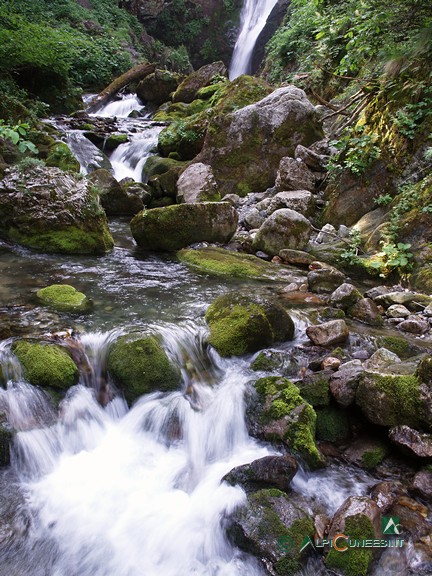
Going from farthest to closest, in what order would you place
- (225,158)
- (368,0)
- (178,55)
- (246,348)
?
1. (178,55)
2. (225,158)
3. (368,0)
4. (246,348)

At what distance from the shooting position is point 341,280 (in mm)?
6480

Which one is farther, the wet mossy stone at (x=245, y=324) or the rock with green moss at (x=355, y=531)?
the wet mossy stone at (x=245, y=324)

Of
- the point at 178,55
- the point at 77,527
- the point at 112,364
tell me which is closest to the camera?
the point at 77,527

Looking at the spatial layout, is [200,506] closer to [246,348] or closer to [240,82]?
[246,348]

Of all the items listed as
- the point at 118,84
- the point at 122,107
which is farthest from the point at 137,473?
the point at 118,84

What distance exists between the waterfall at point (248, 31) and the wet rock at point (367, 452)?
95.5 feet

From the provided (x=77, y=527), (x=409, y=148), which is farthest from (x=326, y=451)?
(x=409, y=148)

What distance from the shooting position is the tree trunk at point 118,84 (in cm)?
2061

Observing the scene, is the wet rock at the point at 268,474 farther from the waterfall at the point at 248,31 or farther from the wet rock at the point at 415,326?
the waterfall at the point at 248,31

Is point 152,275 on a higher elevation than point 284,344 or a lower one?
higher

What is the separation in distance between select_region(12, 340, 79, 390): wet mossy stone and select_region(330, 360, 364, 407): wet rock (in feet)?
8.35

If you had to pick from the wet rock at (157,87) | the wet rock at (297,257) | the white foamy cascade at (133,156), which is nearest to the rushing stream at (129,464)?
the wet rock at (297,257)

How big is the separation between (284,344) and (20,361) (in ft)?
9.58

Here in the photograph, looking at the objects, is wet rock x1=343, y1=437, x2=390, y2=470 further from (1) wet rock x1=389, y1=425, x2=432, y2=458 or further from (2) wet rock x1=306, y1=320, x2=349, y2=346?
(2) wet rock x1=306, y1=320, x2=349, y2=346
